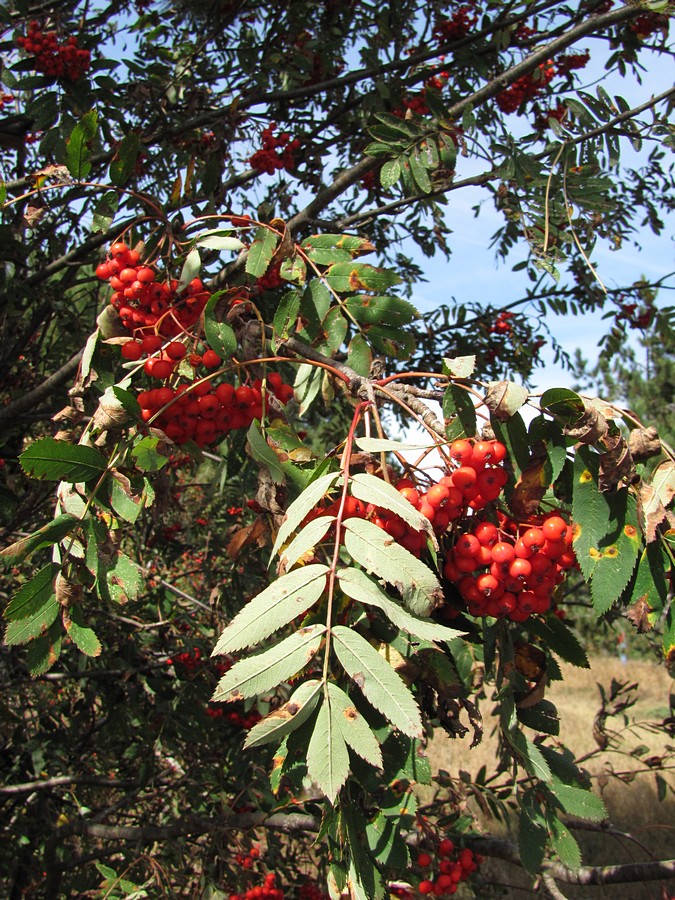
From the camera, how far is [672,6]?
238cm

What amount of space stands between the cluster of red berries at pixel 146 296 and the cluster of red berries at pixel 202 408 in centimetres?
18

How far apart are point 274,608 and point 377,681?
19 cm

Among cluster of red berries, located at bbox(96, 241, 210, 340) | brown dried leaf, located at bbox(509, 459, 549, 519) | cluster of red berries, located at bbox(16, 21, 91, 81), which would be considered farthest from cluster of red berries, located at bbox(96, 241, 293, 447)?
cluster of red berries, located at bbox(16, 21, 91, 81)

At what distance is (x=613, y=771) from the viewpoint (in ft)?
15.2

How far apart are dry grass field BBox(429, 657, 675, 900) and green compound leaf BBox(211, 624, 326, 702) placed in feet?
5.95

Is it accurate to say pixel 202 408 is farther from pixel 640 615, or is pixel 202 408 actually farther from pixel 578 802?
pixel 578 802

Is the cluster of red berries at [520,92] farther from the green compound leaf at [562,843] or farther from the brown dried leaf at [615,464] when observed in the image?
the green compound leaf at [562,843]

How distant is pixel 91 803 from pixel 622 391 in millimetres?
24758

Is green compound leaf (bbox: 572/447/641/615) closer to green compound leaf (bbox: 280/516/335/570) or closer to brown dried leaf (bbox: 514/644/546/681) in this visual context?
brown dried leaf (bbox: 514/644/546/681)

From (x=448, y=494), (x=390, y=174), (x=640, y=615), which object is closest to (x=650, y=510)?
(x=640, y=615)

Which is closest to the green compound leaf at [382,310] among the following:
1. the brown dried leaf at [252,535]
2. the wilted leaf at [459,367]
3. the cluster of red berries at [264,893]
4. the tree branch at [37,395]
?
the wilted leaf at [459,367]

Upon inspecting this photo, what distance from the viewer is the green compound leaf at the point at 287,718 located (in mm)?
964

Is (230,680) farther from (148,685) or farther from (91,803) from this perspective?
A: (91,803)

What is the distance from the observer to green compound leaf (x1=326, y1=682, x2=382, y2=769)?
932 mm
